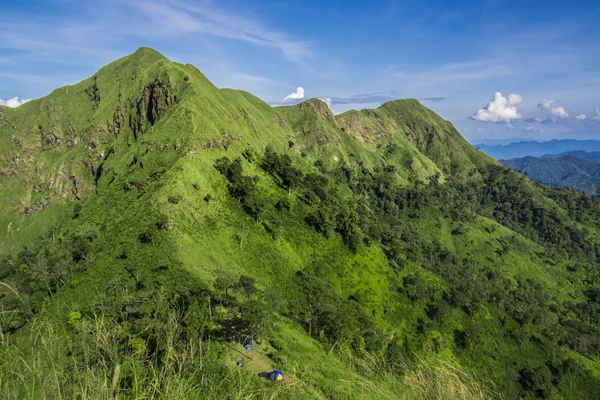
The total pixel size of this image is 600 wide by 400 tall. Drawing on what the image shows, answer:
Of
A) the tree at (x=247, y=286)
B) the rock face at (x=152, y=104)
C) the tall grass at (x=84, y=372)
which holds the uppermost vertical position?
the rock face at (x=152, y=104)

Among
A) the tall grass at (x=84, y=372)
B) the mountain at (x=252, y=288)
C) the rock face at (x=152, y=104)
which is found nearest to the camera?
the tall grass at (x=84, y=372)

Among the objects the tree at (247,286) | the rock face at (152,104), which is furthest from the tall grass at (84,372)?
the rock face at (152,104)

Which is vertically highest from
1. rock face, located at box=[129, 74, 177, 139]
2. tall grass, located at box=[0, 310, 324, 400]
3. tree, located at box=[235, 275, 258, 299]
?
rock face, located at box=[129, 74, 177, 139]

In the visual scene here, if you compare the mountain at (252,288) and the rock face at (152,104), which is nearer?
the mountain at (252,288)

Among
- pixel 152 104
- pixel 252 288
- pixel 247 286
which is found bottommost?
pixel 252 288

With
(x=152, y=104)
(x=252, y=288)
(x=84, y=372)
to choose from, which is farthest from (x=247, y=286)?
(x=152, y=104)

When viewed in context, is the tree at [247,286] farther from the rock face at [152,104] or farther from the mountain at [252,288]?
the rock face at [152,104]

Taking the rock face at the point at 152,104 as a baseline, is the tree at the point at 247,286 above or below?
below

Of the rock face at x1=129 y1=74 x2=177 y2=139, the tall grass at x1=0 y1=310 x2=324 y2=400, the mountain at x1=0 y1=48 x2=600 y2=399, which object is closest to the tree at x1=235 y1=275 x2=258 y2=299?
the mountain at x1=0 y1=48 x2=600 y2=399

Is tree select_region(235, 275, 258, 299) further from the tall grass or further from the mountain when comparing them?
the tall grass

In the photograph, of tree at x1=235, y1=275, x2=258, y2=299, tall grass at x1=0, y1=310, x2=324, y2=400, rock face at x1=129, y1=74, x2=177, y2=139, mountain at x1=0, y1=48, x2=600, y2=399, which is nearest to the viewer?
tall grass at x1=0, y1=310, x2=324, y2=400

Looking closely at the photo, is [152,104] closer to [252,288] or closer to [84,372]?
[252,288]

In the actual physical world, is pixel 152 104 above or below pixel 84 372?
above

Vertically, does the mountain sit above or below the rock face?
below
